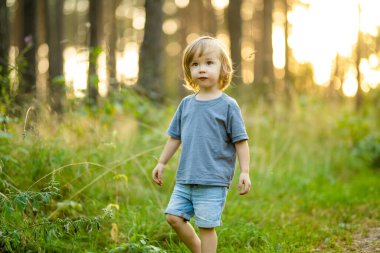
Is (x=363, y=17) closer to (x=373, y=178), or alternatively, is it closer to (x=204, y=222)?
(x=373, y=178)

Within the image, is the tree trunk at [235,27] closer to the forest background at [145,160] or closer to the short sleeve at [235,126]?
the forest background at [145,160]

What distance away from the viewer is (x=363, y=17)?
11.6 m

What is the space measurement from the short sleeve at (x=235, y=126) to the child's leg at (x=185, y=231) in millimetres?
620

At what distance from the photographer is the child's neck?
303 centimetres

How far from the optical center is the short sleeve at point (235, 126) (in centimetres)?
294

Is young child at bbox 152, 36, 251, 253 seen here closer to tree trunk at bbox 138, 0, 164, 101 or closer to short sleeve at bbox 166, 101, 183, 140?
short sleeve at bbox 166, 101, 183, 140

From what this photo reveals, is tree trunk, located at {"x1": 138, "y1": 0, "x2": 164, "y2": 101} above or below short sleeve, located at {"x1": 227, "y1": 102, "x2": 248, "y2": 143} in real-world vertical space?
above

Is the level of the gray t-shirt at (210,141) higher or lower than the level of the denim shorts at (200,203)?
higher

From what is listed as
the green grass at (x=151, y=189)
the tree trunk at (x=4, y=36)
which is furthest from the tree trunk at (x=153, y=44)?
the tree trunk at (x=4, y=36)

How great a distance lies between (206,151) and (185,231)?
536 mm

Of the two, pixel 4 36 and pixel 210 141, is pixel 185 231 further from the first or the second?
pixel 4 36

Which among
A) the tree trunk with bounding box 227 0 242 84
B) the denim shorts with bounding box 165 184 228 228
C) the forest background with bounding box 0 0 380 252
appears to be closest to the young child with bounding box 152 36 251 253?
the denim shorts with bounding box 165 184 228 228

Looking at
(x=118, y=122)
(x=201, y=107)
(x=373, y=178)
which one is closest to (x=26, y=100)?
(x=118, y=122)

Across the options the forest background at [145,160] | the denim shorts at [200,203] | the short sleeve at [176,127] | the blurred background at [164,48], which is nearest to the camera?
the denim shorts at [200,203]
